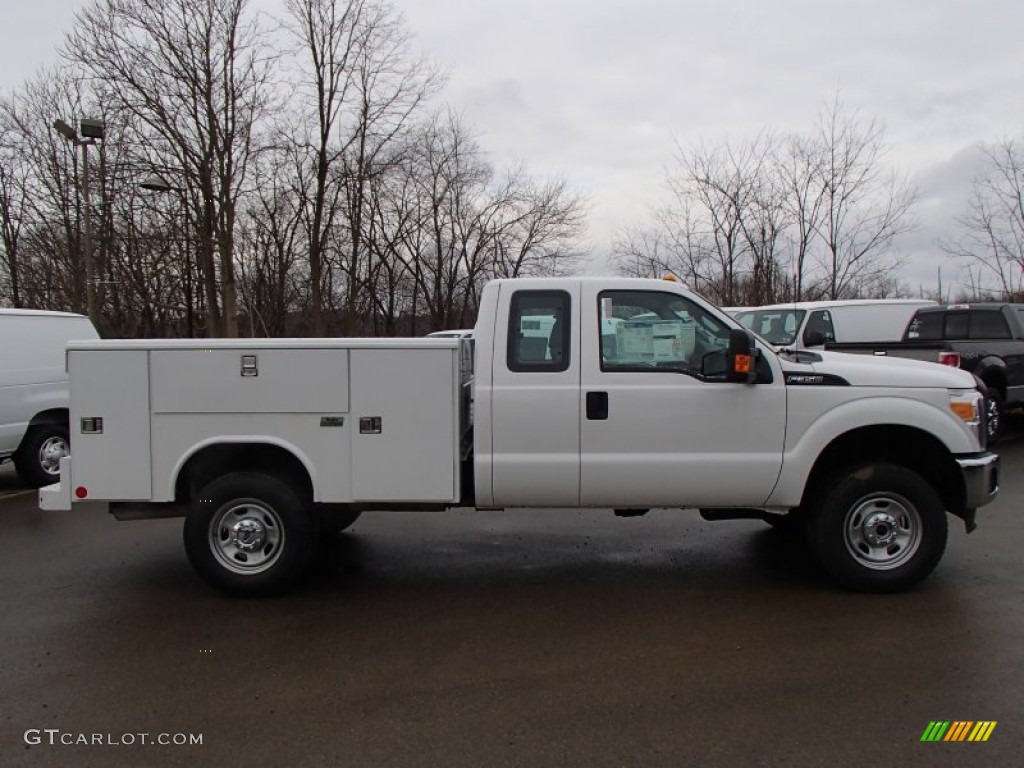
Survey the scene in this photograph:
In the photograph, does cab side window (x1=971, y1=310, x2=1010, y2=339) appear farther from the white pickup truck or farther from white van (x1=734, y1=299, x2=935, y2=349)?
the white pickup truck

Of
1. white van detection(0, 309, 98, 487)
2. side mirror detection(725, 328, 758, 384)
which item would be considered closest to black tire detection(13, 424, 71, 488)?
white van detection(0, 309, 98, 487)

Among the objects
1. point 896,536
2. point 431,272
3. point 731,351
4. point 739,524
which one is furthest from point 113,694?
point 431,272

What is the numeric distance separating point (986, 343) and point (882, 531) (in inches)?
283

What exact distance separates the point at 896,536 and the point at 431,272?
33121 mm

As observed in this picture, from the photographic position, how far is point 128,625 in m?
4.63

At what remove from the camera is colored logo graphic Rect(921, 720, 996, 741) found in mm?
3197

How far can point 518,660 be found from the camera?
4.04m

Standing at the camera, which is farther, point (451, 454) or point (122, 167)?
point (122, 167)

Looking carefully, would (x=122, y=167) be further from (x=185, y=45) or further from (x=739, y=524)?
(x=739, y=524)

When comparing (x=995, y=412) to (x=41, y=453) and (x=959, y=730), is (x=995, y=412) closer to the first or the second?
(x=959, y=730)

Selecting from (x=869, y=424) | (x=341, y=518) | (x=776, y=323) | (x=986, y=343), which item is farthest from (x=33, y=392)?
(x=986, y=343)

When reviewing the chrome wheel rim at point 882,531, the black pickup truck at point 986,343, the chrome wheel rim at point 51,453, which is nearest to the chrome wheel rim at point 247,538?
the chrome wheel rim at point 882,531

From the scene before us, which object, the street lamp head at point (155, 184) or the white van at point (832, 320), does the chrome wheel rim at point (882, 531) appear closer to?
the white van at point (832, 320)

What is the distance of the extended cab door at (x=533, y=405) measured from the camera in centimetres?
483
